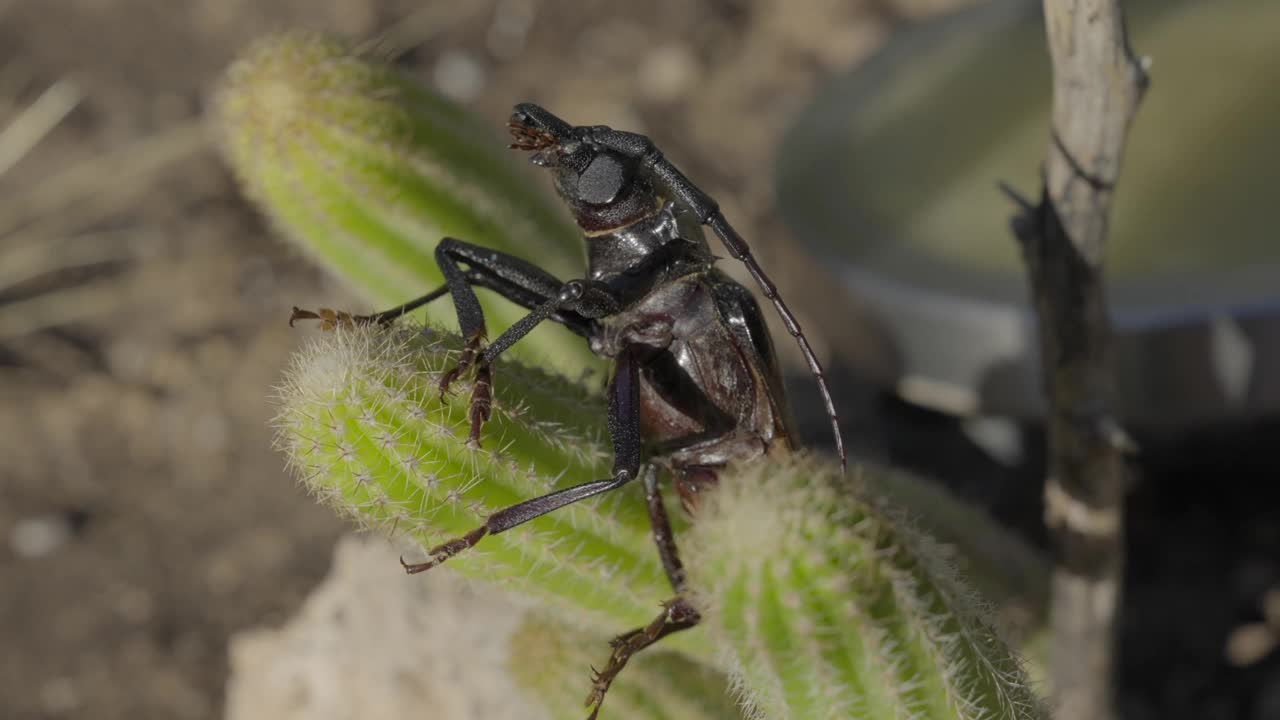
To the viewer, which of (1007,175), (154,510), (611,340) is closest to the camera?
(611,340)

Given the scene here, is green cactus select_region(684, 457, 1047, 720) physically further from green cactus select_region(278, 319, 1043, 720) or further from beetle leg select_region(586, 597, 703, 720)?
beetle leg select_region(586, 597, 703, 720)

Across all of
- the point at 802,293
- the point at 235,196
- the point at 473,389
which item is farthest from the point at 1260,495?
the point at 235,196

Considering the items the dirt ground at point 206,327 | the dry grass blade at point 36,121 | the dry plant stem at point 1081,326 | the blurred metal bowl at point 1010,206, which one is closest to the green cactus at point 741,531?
the dry plant stem at point 1081,326

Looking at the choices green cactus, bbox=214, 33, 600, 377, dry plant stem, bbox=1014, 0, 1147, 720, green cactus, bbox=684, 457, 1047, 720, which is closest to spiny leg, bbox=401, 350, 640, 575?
green cactus, bbox=684, 457, 1047, 720

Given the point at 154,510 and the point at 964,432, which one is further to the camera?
the point at 154,510

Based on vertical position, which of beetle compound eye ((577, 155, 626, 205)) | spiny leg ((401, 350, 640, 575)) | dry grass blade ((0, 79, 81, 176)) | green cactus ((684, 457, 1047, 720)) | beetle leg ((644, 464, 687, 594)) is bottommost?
green cactus ((684, 457, 1047, 720))

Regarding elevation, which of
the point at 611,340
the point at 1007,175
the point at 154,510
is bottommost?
the point at 611,340

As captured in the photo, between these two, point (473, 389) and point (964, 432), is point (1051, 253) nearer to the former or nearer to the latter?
point (473, 389)
